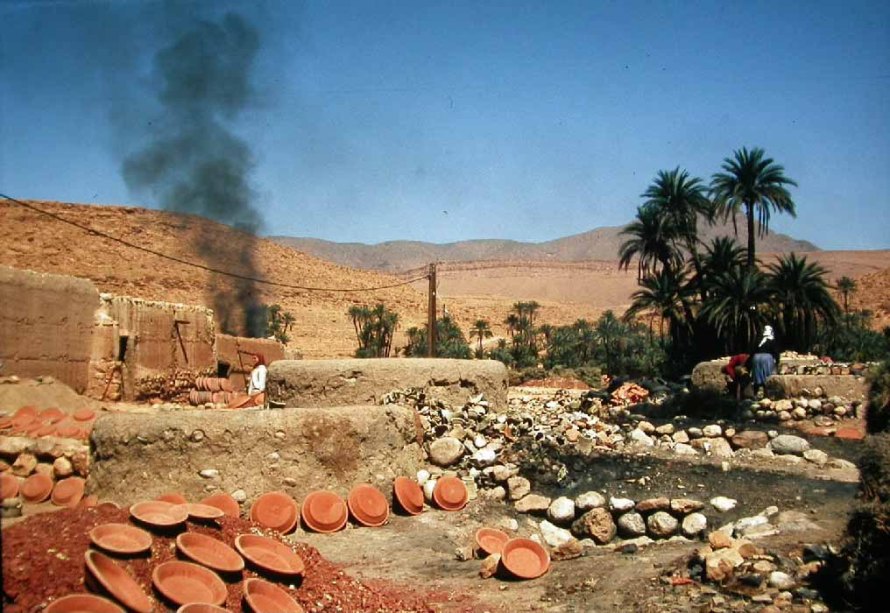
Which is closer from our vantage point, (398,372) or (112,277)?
(398,372)

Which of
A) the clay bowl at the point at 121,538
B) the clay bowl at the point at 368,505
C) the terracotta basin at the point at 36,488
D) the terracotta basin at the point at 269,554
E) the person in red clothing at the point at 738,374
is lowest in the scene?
the clay bowl at the point at 368,505

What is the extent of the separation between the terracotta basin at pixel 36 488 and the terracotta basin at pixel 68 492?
0.08 meters

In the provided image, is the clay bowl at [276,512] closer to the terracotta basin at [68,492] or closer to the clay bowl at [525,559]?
the terracotta basin at [68,492]

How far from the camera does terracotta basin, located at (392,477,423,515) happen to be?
853cm

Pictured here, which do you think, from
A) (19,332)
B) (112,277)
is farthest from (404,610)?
(112,277)

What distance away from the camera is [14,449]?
8.11 metres

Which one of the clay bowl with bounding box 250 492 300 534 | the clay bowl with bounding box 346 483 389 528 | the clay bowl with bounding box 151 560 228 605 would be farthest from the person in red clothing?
the clay bowl with bounding box 151 560 228 605

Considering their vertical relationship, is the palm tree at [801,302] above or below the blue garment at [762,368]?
above

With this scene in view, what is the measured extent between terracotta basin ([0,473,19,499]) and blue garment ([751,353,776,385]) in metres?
13.9

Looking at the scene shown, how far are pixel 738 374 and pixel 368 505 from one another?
35.7ft

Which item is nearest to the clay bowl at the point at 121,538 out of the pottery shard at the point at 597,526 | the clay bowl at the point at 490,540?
the clay bowl at the point at 490,540

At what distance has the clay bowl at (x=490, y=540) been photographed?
7.10 m

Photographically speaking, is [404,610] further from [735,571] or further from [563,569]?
[735,571]

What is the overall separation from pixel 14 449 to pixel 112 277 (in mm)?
40668
